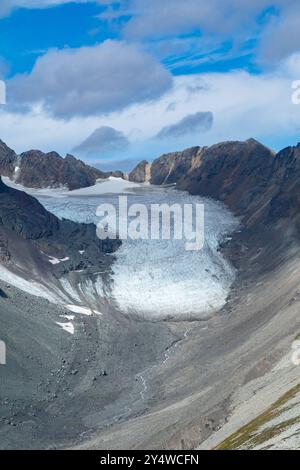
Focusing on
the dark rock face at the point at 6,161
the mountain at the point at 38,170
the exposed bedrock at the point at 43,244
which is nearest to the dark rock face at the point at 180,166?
the mountain at the point at 38,170

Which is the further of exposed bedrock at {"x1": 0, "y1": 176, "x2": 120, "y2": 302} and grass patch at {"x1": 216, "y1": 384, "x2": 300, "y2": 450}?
exposed bedrock at {"x1": 0, "y1": 176, "x2": 120, "y2": 302}

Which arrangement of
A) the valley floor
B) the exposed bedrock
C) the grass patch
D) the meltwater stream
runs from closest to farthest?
the grass patch
the valley floor
the meltwater stream
the exposed bedrock

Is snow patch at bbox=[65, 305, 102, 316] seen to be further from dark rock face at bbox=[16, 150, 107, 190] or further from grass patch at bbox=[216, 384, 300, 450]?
dark rock face at bbox=[16, 150, 107, 190]

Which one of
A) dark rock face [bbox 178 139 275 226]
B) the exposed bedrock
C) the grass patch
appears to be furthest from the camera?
dark rock face [bbox 178 139 275 226]

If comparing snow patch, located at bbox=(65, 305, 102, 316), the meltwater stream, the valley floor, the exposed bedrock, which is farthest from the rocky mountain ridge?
snow patch, located at bbox=(65, 305, 102, 316)

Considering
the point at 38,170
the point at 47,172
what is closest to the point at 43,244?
the point at 38,170

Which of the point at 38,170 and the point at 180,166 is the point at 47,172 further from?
the point at 180,166
